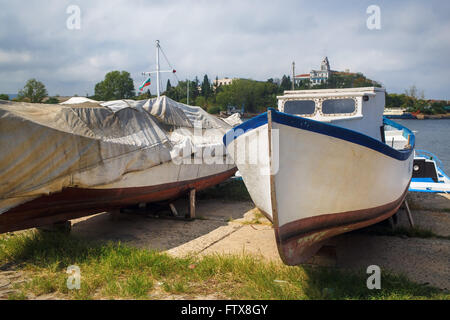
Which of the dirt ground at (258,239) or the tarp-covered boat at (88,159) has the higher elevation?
the tarp-covered boat at (88,159)

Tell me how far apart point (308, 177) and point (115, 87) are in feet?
215

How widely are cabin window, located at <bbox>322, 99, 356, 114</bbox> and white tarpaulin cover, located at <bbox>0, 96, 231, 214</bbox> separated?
3.07 metres

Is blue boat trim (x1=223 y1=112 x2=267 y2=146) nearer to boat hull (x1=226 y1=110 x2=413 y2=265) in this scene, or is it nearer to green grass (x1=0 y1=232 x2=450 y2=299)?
boat hull (x1=226 y1=110 x2=413 y2=265)

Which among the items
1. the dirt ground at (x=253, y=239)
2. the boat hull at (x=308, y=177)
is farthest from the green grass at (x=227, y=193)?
the boat hull at (x=308, y=177)

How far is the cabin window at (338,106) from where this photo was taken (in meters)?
7.24

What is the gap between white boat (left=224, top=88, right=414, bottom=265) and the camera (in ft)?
13.8

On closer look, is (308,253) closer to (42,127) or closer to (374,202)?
(374,202)

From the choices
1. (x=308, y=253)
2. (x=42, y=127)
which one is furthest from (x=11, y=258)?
(x=308, y=253)

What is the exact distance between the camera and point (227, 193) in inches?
434

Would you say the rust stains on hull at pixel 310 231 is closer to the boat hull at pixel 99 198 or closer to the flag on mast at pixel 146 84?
the boat hull at pixel 99 198

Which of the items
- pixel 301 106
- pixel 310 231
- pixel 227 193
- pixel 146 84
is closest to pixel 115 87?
pixel 146 84

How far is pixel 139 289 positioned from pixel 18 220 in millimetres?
2541

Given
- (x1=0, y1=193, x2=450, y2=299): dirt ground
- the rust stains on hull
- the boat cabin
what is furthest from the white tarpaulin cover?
the rust stains on hull
